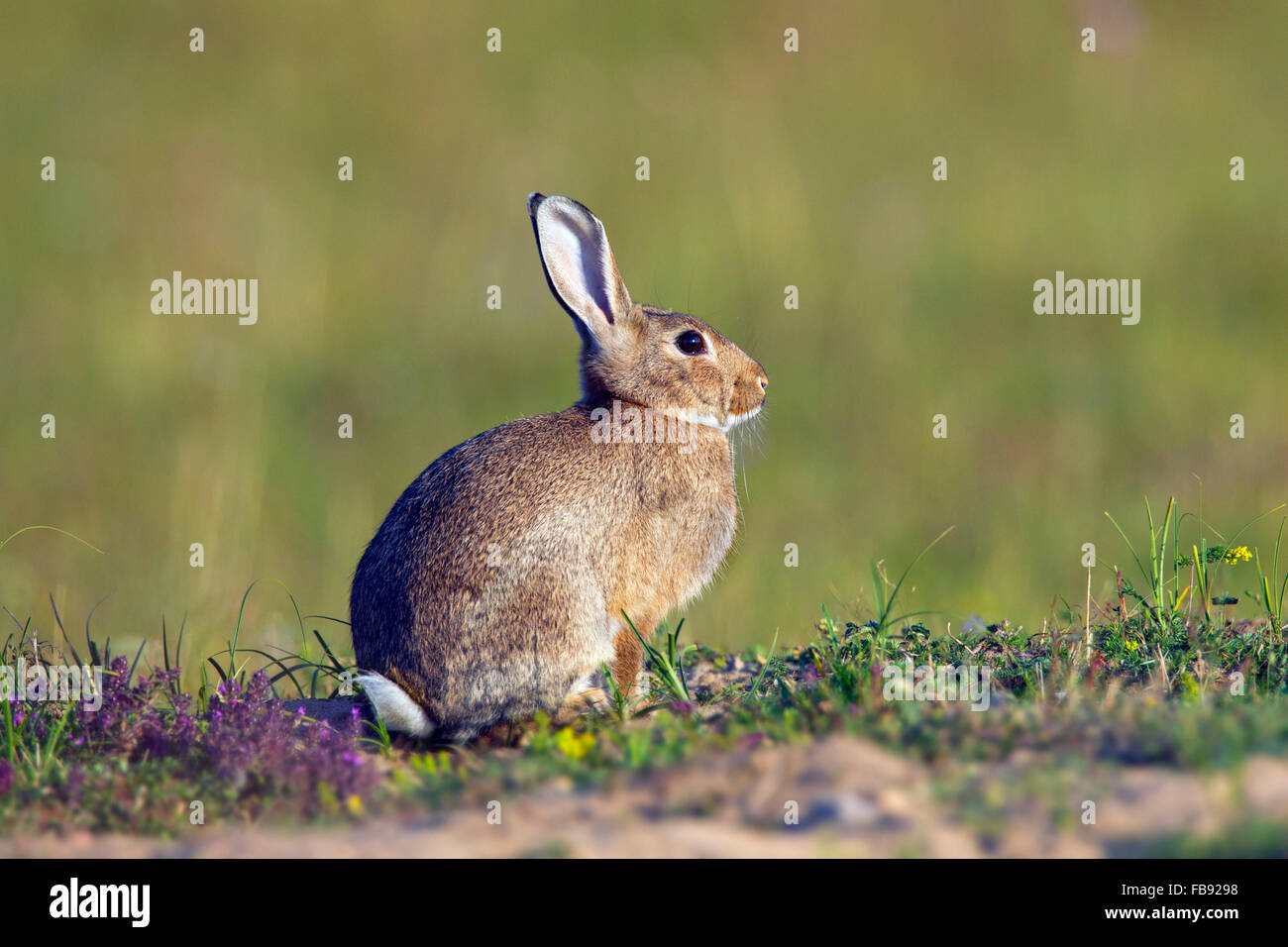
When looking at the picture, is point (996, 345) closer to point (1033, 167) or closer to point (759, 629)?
point (1033, 167)

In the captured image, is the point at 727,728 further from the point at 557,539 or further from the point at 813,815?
the point at 557,539

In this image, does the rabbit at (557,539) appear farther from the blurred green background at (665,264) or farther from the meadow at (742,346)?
the blurred green background at (665,264)

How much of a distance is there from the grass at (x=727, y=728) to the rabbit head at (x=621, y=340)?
1.39 metres

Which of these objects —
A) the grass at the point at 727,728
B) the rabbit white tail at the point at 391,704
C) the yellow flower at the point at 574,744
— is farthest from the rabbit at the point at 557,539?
the yellow flower at the point at 574,744

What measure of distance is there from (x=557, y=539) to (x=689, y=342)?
1.67 metres

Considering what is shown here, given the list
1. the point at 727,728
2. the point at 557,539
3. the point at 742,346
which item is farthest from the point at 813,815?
the point at 742,346

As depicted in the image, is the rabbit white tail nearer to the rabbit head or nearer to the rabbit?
the rabbit

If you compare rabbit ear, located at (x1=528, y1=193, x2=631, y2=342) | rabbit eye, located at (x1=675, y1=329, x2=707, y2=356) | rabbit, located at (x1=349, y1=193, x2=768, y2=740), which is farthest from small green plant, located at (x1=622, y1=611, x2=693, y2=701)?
rabbit ear, located at (x1=528, y1=193, x2=631, y2=342)

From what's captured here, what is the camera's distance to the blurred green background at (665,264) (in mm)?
12109

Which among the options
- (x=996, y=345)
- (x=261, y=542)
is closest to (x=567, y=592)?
(x=261, y=542)

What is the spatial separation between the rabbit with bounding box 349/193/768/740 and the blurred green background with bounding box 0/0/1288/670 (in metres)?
0.76

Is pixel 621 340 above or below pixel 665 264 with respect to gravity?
below

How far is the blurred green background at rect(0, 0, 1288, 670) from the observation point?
12.1m

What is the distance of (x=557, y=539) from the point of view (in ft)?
21.0
